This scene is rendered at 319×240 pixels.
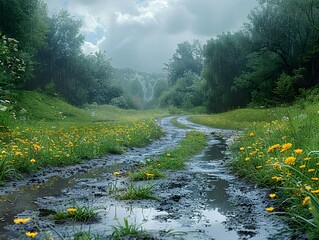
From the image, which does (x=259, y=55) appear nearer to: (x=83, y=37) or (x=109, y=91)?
(x=83, y=37)

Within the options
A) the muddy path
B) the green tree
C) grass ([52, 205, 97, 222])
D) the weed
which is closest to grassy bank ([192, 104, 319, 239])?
the muddy path

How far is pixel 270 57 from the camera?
146 ft

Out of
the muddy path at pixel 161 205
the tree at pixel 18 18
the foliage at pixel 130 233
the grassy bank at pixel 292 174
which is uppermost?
the tree at pixel 18 18

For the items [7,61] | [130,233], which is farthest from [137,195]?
[7,61]

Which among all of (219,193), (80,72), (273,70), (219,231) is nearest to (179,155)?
(219,193)

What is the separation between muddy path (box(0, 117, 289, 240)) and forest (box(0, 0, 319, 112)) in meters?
8.87

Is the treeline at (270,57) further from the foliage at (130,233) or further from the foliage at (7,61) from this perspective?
the foliage at (130,233)

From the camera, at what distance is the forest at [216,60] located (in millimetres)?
30348

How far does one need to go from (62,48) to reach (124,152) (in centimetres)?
4816

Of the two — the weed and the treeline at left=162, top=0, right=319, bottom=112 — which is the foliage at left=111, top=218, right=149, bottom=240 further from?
the treeline at left=162, top=0, right=319, bottom=112

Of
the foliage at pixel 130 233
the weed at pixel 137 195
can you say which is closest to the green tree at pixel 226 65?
the weed at pixel 137 195

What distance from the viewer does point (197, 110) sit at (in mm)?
70625

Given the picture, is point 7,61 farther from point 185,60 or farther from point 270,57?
point 185,60

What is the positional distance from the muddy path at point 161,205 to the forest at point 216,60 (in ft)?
29.1
